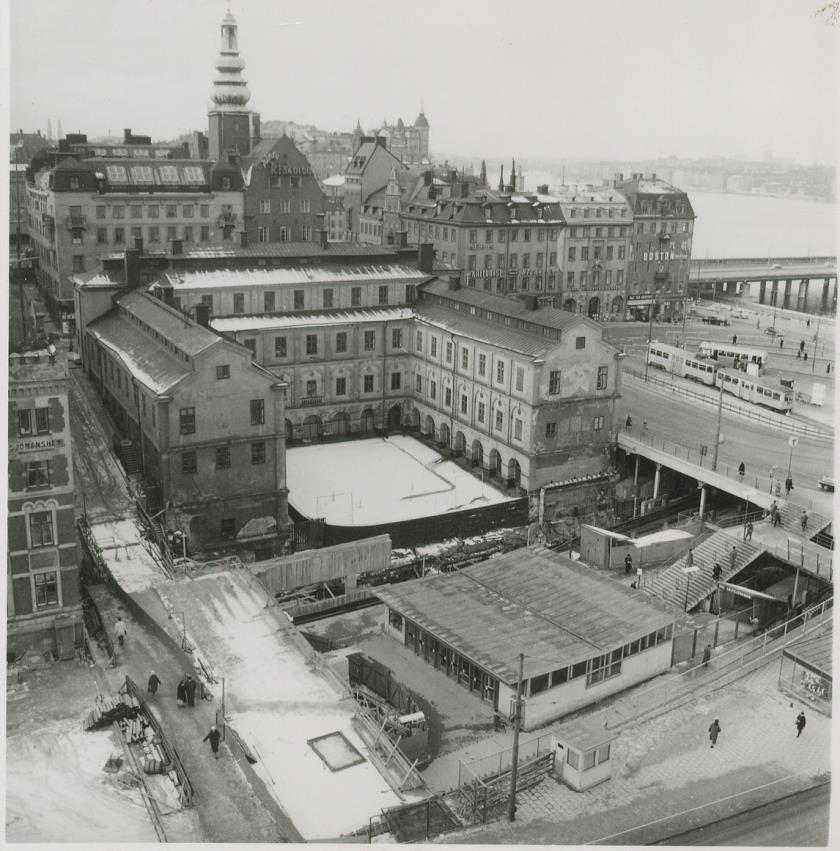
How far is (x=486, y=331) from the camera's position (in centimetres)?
5928

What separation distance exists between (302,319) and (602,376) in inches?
760

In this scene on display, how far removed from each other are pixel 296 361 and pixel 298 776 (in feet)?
126

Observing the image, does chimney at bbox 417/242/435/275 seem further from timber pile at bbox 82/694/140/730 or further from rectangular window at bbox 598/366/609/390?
timber pile at bbox 82/694/140/730

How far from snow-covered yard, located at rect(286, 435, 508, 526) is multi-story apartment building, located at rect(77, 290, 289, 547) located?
168 inches

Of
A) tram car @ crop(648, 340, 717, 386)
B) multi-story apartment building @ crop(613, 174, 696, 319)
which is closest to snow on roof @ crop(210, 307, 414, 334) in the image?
tram car @ crop(648, 340, 717, 386)

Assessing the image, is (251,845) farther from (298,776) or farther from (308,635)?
(308,635)

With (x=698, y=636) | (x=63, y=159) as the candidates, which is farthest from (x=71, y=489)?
(x=63, y=159)

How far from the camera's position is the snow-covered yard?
5262 centimetres

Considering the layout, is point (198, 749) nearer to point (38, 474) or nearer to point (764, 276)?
point (38, 474)

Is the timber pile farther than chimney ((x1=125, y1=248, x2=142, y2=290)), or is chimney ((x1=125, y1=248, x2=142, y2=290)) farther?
chimney ((x1=125, y1=248, x2=142, y2=290))

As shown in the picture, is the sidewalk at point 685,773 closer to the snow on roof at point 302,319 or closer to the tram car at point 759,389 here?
the tram car at point 759,389

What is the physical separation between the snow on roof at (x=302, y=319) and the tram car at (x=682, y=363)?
2349cm

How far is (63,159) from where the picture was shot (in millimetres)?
84625

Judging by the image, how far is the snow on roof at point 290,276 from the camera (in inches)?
2429
